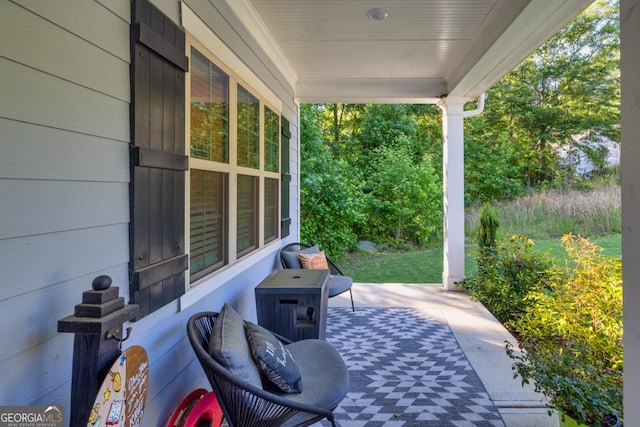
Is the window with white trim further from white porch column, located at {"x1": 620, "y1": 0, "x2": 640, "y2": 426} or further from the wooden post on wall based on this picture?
white porch column, located at {"x1": 620, "y1": 0, "x2": 640, "y2": 426}

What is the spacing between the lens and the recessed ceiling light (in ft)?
9.66

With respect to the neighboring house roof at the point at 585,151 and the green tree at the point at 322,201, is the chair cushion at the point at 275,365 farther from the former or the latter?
the neighboring house roof at the point at 585,151

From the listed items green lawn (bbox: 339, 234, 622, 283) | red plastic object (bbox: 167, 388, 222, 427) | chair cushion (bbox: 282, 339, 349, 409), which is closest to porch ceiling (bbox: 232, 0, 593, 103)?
chair cushion (bbox: 282, 339, 349, 409)

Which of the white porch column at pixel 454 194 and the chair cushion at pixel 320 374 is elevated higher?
the white porch column at pixel 454 194

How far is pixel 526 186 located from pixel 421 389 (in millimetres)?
8754

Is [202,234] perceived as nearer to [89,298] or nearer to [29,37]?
[89,298]

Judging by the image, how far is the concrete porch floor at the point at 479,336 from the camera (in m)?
2.30

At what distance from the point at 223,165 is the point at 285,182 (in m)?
1.88

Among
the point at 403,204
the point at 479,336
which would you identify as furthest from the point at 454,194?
the point at 403,204

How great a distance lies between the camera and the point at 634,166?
1.36 metres

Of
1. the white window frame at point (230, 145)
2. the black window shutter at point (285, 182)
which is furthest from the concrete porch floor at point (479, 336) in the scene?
the white window frame at point (230, 145)

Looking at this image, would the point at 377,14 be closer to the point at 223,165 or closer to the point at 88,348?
the point at 223,165

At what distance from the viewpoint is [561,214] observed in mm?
7621

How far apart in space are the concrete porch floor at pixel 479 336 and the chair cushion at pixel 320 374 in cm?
108
